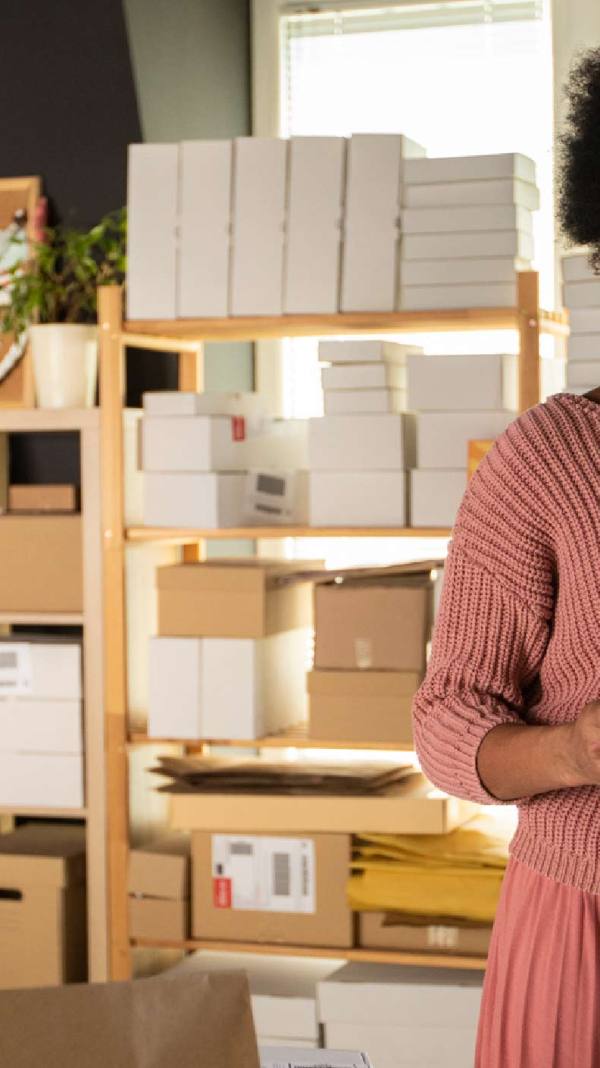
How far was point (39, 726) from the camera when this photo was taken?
135 inches

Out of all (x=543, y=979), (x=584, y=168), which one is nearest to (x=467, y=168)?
(x=584, y=168)

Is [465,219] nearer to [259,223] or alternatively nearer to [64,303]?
[259,223]

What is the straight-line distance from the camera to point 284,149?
325cm

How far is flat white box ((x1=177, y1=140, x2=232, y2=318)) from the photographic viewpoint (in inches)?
129

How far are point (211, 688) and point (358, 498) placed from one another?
0.49 metres

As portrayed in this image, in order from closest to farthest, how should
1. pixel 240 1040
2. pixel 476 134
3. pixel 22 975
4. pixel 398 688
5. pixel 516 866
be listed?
pixel 240 1040
pixel 516 866
pixel 398 688
pixel 22 975
pixel 476 134

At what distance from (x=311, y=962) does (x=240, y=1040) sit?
276 centimetres

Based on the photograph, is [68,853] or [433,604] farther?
[68,853]

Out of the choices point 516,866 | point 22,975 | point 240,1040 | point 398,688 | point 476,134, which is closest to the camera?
point 240,1040

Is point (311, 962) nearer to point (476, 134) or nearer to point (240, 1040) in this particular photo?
point (476, 134)

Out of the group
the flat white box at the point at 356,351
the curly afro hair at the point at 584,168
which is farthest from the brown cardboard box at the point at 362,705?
the curly afro hair at the point at 584,168

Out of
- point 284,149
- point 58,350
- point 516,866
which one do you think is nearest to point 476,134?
point 284,149

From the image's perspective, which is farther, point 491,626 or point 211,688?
point 211,688

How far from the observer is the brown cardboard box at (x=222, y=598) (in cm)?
325
